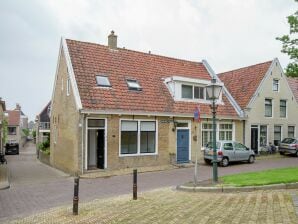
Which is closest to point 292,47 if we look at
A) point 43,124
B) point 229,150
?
point 229,150

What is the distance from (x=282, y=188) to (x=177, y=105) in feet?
40.2

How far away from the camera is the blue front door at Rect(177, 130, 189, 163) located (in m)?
22.3

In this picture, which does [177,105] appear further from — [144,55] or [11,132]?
[11,132]

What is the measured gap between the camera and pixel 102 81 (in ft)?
68.0

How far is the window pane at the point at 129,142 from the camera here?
19984 millimetres

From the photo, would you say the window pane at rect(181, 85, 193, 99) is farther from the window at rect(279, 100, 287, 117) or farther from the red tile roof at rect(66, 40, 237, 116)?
the window at rect(279, 100, 287, 117)

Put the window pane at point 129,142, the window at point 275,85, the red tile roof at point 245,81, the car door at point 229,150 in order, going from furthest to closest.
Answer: the window at point 275,85, the red tile roof at point 245,81, the car door at point 229,150, the window pane at point 129,142

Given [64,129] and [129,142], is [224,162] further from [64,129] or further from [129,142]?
[64,129]

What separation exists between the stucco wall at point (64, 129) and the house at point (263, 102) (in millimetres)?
12780

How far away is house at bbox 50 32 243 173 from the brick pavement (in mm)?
9189

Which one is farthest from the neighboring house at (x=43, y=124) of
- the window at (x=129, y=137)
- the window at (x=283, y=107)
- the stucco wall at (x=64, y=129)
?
the window at (x=283, y=107)

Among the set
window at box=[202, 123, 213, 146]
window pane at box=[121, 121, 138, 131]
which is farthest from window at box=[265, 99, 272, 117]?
window pane at box=[121, 121, 138, 131]

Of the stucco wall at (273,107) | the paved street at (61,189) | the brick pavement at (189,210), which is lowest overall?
the paved street at (61,189)

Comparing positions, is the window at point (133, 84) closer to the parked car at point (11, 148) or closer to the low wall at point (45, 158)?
the low wall at point (45, 158)
